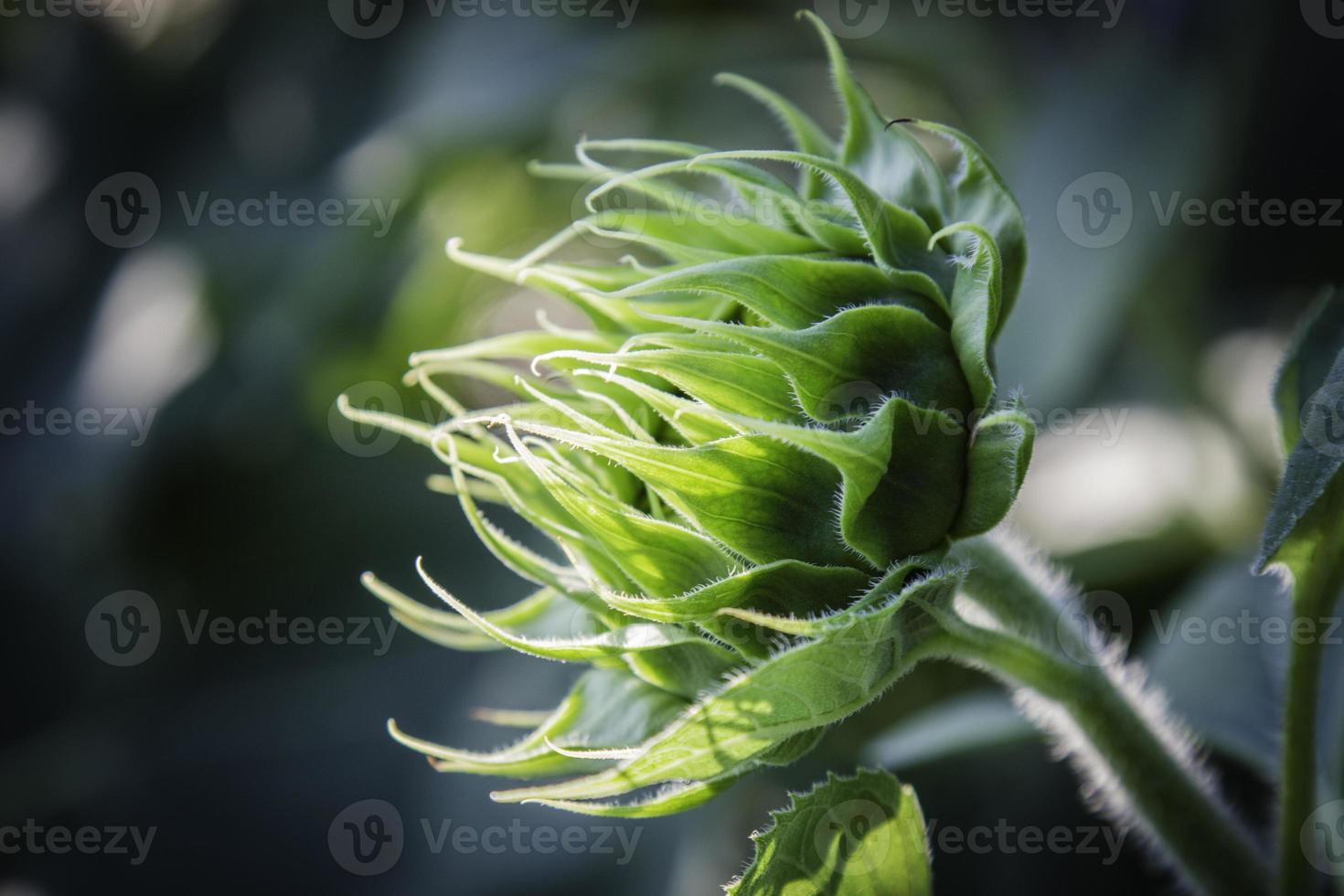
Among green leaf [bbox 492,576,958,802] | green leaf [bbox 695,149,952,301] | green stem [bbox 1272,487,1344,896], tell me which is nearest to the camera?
green leaf [bbox 492,576,958,802]

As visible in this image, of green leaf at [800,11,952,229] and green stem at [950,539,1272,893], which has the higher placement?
green leaf at [800,11,952,229]

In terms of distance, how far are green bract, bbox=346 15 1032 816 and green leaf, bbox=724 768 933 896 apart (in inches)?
3.3

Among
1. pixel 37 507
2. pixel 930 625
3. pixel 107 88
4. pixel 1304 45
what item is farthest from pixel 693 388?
pixel 107 88

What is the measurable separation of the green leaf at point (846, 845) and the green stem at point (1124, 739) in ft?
0.42

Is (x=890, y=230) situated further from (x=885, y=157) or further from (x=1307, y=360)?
(x=1307, y=360)

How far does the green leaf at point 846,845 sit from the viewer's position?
791 mm

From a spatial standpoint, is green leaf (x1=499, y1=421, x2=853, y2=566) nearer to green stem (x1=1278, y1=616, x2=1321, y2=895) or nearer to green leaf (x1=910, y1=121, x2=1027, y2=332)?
green leaf (x1=910, y1=121, x2=1027, y2=332)

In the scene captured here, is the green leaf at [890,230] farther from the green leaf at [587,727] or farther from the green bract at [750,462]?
the green leaf at [587,727]

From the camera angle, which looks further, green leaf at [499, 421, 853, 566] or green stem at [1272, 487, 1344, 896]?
green stem at [1272, 487, 1344, 896]

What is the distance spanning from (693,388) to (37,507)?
1.77 metres

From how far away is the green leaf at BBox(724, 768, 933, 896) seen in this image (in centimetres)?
79

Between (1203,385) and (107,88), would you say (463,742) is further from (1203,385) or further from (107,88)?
(107,88)

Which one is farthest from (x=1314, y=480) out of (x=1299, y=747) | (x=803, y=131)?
(x=803, y=131)

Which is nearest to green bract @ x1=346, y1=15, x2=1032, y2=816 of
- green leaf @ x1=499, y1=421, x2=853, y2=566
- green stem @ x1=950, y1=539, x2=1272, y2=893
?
green leaf @ x1=499, y1=421, x2=853, y2=566
